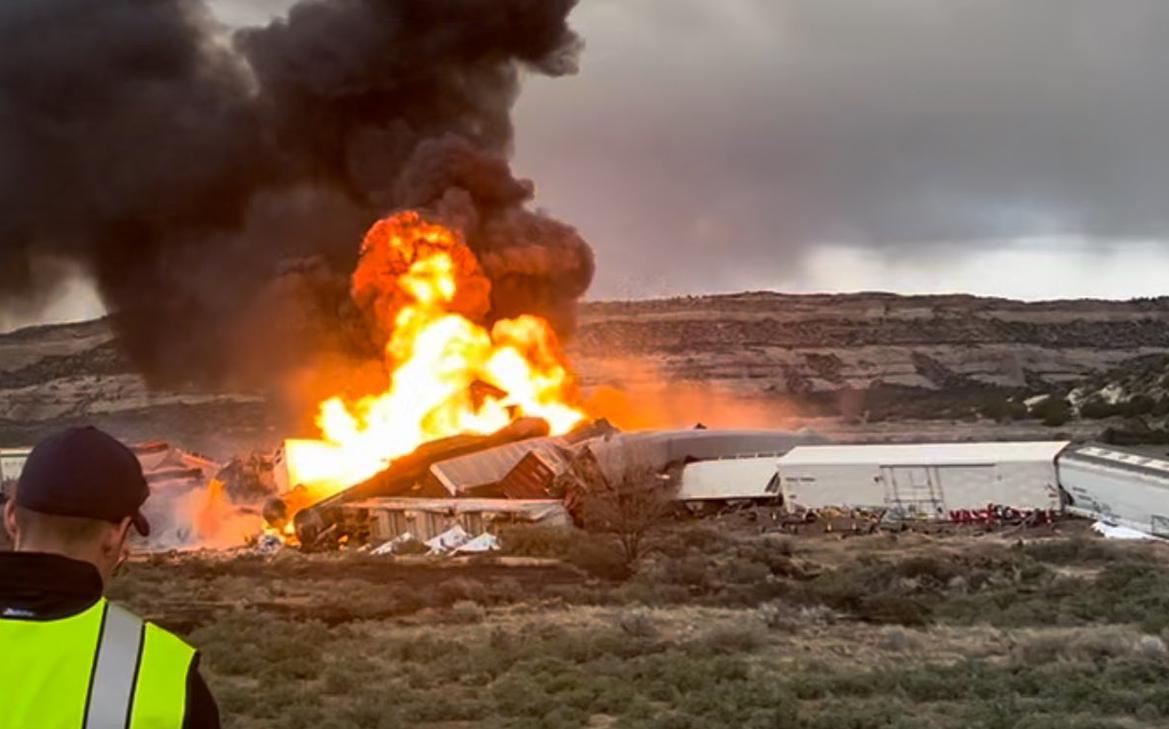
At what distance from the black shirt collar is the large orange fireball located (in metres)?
49.3

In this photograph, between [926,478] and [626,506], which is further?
[926,478]

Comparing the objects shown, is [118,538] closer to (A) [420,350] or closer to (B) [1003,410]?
(A) [420,350]

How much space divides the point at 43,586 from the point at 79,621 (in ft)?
0.47

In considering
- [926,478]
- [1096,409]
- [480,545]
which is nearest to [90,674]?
[480,545]

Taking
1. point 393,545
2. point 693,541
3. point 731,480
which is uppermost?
point 731,480

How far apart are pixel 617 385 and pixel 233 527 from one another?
59007mm

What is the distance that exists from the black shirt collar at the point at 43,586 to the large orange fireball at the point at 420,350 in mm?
49283

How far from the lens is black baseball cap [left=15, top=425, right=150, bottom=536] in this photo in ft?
12.8

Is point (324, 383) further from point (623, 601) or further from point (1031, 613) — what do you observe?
point (1031, 613)

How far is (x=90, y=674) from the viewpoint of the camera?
3.46m

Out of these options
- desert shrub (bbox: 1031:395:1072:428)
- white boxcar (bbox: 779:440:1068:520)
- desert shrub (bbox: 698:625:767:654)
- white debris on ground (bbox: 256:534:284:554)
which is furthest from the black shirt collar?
desert shrub (bbox: 1031:395:1072:428)

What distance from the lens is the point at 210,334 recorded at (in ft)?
209

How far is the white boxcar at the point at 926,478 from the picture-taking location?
1722 inches

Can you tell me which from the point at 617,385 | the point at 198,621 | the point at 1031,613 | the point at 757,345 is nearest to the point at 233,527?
the point at 198,621
